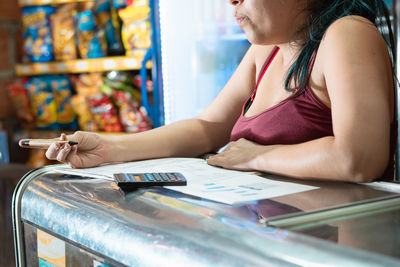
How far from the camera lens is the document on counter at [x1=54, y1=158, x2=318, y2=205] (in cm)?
73

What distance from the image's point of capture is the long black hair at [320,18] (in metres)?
1.10

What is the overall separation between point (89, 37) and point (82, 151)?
2797mm

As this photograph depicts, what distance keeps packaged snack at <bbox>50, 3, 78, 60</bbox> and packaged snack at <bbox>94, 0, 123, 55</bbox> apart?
0.79 feet

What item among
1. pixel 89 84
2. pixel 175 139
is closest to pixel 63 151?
pixel 175 139

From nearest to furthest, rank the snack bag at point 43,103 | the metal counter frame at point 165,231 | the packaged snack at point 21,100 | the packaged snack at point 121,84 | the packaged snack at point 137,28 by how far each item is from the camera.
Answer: the metal counter frame at point 165,231
the packaged snack at point 137,28
the packaged snack at point 121,84
the snack bag at point 43,103
the packaged snack at point 21,100

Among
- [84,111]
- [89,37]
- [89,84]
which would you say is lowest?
[84,111]

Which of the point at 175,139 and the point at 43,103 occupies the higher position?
the point at 175,139

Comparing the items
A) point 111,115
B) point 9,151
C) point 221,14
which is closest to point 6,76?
point 9,151

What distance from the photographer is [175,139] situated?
1.29 m

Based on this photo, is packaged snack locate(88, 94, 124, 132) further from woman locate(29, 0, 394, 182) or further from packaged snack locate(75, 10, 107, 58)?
woman locate(29, 0, 394, 182)

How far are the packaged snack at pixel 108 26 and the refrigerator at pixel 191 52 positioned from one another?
2.23ft

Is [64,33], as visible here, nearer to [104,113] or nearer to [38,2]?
[38,2]

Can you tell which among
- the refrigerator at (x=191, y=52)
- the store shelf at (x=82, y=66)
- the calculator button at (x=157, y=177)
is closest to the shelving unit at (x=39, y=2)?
the store shelf at (x=82, y=66)

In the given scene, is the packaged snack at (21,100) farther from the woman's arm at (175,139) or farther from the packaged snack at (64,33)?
the woman's arm at (175,139)
